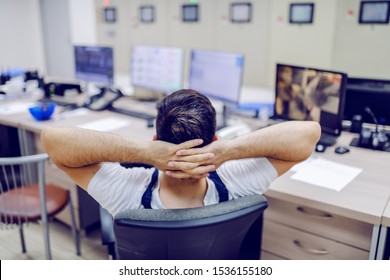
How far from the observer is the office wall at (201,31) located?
6121 mm

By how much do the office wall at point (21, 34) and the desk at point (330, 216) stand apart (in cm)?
510

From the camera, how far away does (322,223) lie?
152 centimetres

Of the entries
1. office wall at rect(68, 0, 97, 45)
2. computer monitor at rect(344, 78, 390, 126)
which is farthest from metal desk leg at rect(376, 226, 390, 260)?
office wall at rect(68, 0, 97, 45)

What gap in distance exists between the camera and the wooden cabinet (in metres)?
1.46

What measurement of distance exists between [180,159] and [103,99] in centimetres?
197

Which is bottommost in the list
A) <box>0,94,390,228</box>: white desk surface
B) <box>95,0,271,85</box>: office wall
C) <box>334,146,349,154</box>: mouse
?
<box>0,94,390,228</box>: white desk surface

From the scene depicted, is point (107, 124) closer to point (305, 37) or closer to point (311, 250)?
point (311, 250)

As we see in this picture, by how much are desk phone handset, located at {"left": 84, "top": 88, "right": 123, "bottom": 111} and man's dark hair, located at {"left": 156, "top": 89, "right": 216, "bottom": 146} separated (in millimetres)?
1810

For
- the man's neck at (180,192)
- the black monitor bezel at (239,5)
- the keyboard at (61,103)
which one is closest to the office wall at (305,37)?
the black monitor bezel at (239,5)

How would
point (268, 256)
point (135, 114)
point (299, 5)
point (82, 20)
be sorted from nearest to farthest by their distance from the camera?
point (268, 256) → point (135, 114) → point (82, 20) → point (299, 5)

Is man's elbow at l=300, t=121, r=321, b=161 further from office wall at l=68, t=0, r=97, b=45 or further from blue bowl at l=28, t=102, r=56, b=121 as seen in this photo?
office wall at l=68, t=0, r=97, b=45

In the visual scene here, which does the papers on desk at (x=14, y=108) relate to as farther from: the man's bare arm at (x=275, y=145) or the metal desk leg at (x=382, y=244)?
the metal desk leg at (x=382, y=244)

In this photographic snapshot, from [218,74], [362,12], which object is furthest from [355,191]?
[362,12]
